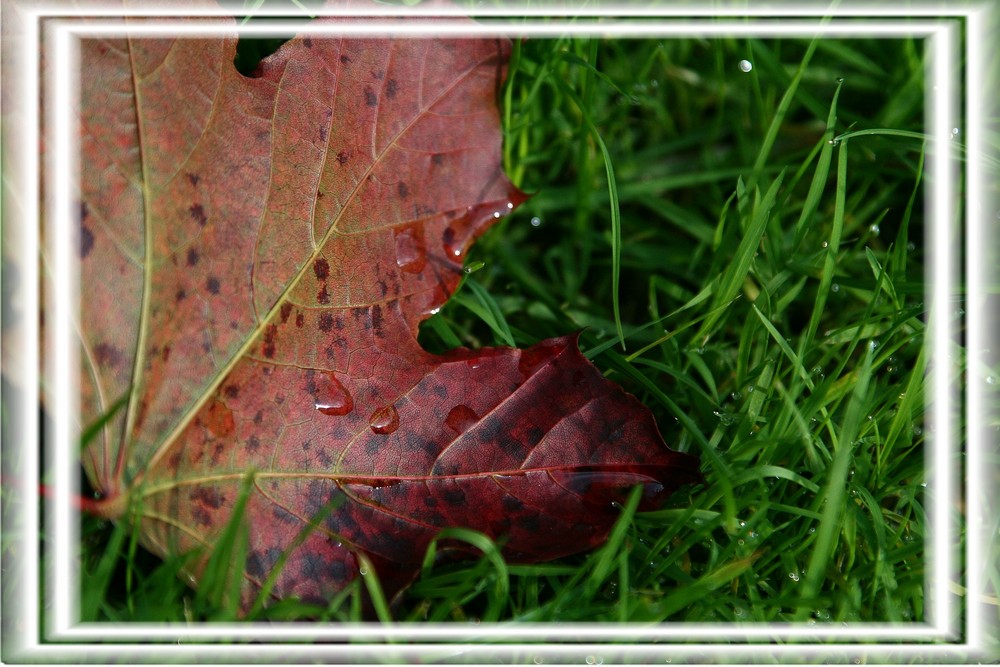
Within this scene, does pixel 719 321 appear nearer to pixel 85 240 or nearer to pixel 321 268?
pixel 321 268

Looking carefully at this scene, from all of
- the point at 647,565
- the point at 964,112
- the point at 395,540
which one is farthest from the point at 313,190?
the point at 964,112

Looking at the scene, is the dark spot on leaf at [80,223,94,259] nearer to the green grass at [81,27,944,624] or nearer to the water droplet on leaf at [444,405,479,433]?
the green grass at [81,27,944,624]

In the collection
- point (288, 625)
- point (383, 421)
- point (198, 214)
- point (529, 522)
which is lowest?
point (288, 625)

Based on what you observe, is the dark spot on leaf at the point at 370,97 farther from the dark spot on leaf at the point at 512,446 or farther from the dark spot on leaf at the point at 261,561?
the dark spot on leaf at the point at 261,561

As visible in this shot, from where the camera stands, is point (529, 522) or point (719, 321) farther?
point (719, 321)

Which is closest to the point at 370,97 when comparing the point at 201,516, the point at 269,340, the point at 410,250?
the point at 410,250

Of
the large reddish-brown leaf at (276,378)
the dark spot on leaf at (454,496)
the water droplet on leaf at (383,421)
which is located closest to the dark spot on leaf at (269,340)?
the large reddish-brown leaf at (276,378)

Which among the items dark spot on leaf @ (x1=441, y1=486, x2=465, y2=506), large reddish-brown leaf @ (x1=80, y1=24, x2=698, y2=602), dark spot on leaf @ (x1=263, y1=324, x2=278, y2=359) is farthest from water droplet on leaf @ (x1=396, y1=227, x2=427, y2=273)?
dark spot on leaf @ (x1=441, y1=486, x2=465, y2=506)
